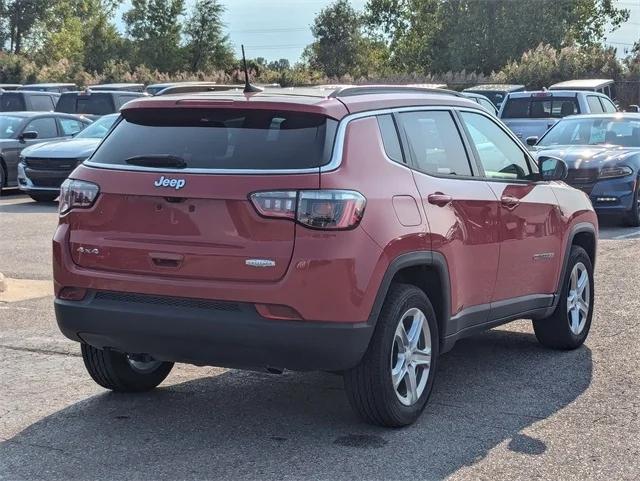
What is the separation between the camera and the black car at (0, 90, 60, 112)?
84.8 ft

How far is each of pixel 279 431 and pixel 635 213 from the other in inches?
400

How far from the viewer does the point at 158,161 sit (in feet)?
17.2

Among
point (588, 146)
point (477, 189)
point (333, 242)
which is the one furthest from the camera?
point (588, 146)

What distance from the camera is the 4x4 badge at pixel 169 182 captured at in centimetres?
507

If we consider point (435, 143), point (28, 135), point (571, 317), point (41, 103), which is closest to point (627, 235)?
point (571, 317)

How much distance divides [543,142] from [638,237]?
294 cm

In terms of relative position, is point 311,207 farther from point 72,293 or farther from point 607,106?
point 607,106

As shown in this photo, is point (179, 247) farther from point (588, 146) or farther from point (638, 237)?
point (588, 146)

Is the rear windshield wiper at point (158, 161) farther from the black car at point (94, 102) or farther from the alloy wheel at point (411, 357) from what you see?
the black car at point (94, 102)

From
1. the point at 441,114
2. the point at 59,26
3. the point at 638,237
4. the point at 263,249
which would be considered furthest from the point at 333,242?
the point at 59,26

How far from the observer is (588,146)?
15148 millimetres

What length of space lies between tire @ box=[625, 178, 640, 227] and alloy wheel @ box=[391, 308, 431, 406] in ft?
31.2

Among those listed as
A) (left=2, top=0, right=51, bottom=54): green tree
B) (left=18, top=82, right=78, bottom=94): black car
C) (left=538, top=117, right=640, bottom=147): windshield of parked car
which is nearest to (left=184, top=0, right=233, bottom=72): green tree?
(left=2, top=0, right=51, bottom=54): green tree

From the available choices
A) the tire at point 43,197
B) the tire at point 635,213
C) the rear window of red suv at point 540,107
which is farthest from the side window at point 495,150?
the rear window of red suv at point 540,107
